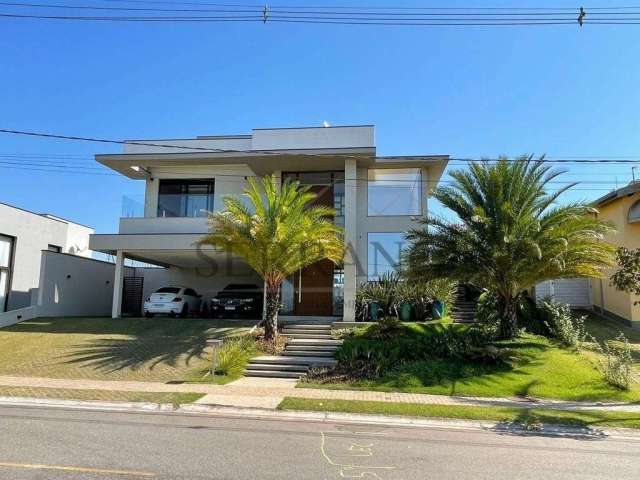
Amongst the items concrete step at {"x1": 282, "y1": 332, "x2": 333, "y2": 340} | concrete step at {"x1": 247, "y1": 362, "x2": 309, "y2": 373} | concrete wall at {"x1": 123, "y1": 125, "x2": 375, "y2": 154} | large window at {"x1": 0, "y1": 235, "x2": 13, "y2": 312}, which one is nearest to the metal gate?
large window at {"x1": 0, "y1": 235, "x2": 13, "y2": 312}

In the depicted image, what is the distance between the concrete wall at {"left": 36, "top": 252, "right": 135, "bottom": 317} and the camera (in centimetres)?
2073

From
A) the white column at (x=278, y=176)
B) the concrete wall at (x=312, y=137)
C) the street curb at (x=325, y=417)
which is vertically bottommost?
the street curb at (x=325, y=417)

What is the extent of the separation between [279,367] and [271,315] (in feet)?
7.75

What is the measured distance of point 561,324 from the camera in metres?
15.4

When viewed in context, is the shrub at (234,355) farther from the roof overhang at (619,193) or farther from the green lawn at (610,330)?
the roof overhang at (619,193)

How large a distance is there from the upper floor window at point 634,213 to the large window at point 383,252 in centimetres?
868

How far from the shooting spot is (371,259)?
1964 centimetres

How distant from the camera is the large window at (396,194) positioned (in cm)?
2012

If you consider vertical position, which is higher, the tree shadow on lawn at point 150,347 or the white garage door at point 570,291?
the white garage door at point 570,291

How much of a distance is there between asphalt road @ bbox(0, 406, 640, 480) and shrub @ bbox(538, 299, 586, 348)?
717 cm

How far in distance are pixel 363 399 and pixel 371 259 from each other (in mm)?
9420

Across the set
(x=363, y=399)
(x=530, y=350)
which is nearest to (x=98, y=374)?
(x=363, y=399)

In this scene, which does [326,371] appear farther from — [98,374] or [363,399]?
[98,374]

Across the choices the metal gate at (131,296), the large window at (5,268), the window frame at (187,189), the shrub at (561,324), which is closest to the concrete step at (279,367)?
the shrub at (561,324)
